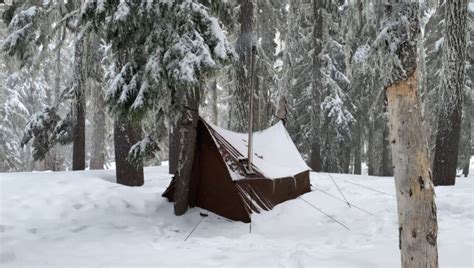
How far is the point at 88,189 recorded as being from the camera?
7.82 m

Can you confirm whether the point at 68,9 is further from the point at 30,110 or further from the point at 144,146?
the point at 30,110

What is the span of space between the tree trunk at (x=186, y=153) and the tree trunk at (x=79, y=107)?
3.18 metres

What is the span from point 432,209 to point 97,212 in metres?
5.43

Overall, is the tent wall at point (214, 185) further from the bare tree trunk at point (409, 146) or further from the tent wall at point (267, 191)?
the bare tree trunk at point (409, 146)

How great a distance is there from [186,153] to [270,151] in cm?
278

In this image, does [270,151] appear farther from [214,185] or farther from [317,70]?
[317,70]

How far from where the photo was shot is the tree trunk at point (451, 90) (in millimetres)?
8117

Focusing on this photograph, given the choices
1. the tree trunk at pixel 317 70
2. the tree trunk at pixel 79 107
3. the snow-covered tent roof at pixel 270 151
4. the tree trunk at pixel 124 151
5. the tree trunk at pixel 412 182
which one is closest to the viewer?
the tree trunk at pixel 412 182

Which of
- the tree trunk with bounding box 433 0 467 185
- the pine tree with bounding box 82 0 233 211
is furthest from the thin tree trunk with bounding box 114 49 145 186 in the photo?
the tree trunk with bounding box 433 0 467 185

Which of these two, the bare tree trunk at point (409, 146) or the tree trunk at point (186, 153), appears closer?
the bare tree trunk at point (409, 146)

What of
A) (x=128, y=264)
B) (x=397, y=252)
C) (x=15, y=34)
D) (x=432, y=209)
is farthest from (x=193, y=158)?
(x=15, y=34)

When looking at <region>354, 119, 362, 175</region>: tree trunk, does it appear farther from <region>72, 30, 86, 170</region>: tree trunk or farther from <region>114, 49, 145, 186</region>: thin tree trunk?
<region>114, 49, 145, 186</region>: thin tree trunk

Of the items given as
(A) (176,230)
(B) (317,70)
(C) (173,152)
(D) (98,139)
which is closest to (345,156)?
(B) (317,70)

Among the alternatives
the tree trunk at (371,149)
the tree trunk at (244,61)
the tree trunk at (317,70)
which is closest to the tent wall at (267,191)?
the tree trunk at (244,61)
